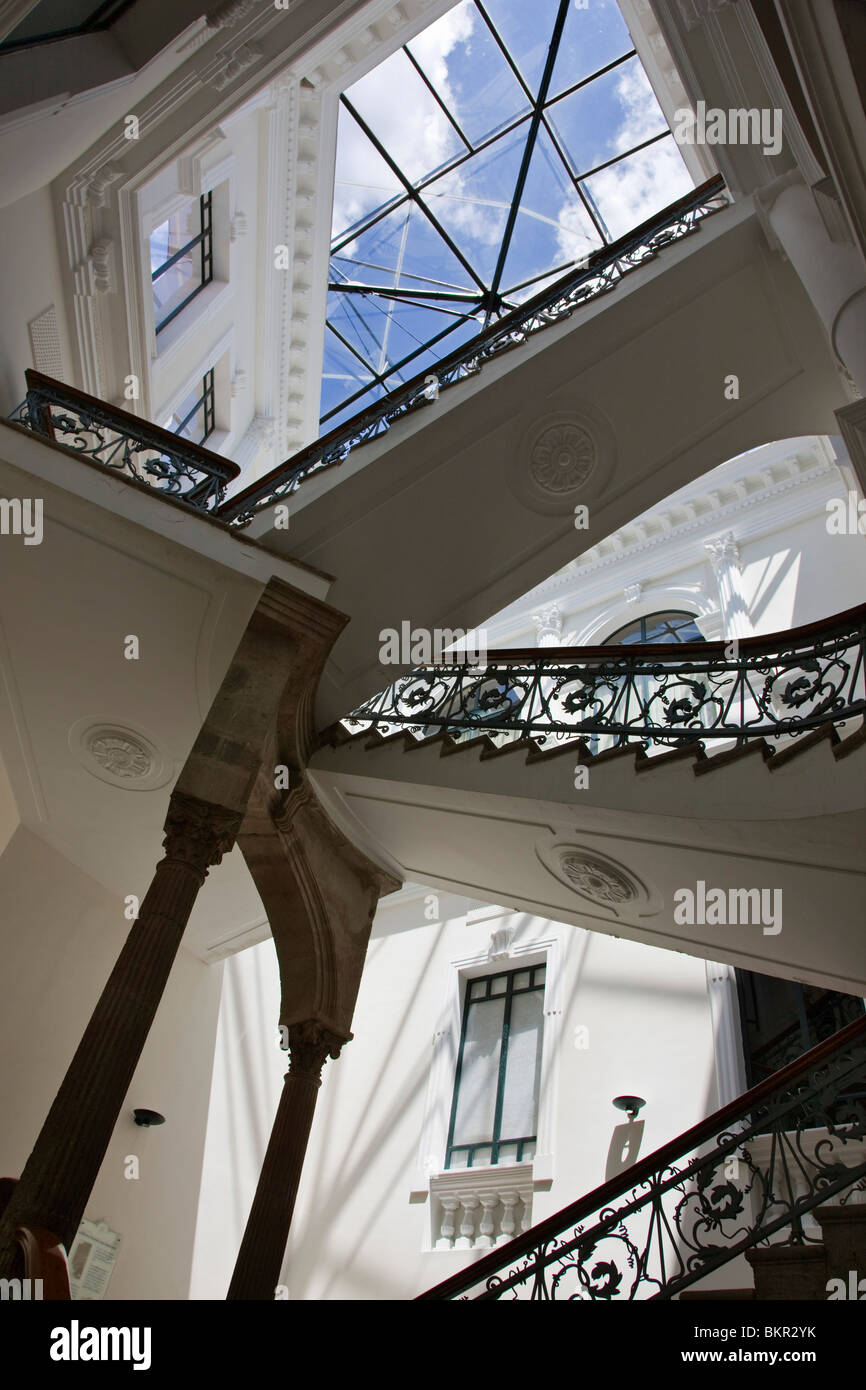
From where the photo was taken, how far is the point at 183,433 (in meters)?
13.4

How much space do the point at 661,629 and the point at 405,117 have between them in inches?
298

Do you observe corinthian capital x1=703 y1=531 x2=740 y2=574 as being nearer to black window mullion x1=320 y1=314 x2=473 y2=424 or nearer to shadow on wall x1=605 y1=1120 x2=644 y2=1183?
black window mullion x1=320 y1=314 x2=473 y2=424

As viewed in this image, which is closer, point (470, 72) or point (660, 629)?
point (470, 72)

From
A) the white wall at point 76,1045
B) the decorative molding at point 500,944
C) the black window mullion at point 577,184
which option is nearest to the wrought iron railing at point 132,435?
the white wall at point 76,1045

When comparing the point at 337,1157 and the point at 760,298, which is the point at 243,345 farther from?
the point at 337,1157

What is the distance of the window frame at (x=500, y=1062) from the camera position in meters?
9.88

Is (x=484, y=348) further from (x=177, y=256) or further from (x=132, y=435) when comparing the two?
(x=177, y=256)

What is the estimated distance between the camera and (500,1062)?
34.7 feet

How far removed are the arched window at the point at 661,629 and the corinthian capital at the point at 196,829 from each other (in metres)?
8.70

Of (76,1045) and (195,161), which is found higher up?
(195,161)

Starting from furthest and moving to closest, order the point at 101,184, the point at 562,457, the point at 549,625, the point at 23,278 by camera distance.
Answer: the point at 549,625 < the point at 101,184 < the point at 23,278 < the point at 562,457

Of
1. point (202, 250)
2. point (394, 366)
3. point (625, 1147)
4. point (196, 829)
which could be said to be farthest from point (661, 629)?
point (196, 829)

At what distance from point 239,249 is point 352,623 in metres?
7.31

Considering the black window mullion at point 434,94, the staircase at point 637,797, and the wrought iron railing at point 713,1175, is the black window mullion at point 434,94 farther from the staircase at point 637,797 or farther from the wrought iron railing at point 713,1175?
the wrought iron railing at point 713,1175
